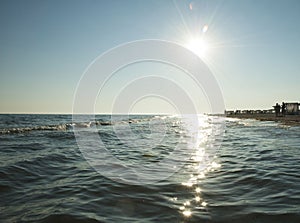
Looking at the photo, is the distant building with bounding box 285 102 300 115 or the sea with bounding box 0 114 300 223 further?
the distant building with bounding box 285 102 300 115

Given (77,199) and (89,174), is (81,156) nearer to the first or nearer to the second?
(89,174)

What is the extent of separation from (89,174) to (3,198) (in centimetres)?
203

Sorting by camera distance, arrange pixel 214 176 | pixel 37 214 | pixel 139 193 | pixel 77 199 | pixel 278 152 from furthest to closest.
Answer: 1. pixel 278 152
2. pixel 214 176
3. pixel 139 193
4. pixel 77 199
5. pixel 37 214

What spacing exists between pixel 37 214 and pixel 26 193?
1267mm

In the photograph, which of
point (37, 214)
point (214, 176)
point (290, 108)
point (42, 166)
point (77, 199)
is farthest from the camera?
point (290, 108)

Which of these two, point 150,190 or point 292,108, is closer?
point 150,190

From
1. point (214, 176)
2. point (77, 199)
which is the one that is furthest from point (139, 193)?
point (214, 176)

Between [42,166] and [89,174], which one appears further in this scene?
[42,166]

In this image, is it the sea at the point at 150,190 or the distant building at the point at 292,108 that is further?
the distant building at the point at 292,108

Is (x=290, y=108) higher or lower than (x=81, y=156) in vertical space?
higher

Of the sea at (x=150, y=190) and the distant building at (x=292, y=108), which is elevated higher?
the distant building at (x=292, y=108)

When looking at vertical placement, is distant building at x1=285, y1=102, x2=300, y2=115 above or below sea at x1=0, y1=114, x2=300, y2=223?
above

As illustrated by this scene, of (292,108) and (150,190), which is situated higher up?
(292,108)

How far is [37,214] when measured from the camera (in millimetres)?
3311
